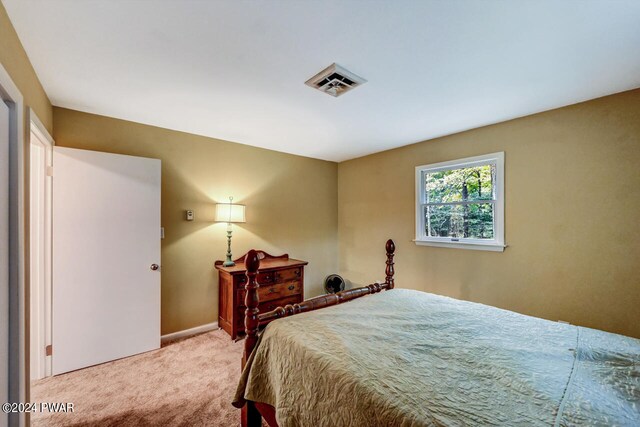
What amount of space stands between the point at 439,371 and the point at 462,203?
252 centimetres

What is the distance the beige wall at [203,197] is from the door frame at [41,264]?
394 mm

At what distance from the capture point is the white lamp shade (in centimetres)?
325

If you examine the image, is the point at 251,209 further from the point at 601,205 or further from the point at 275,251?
the point at 601,205

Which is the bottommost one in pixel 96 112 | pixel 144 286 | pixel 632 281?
pixel 144 286

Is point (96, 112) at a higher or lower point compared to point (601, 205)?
higher

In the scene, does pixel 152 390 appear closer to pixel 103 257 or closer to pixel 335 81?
pixel 103 257

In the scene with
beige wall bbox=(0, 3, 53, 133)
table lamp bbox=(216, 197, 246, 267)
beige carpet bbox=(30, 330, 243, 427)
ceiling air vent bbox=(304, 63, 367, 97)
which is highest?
ceiling air vent bbox=(304, 63, 367, 97)

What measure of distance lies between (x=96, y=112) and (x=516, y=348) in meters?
3.88

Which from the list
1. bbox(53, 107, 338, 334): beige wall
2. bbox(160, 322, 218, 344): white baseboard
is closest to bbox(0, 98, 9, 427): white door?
bbox(53, 107, 338, 334): beige wall

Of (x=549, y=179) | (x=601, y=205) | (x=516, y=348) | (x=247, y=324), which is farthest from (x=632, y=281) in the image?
(x=247, y=324)

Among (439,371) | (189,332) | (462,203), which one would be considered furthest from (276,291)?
(462,203)

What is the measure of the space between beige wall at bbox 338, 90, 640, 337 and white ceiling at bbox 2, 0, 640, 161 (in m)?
0.25

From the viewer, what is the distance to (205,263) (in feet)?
10.8

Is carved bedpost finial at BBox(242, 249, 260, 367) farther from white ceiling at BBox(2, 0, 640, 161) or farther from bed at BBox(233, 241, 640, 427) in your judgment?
white ceiling at BBox(2, 0, 640, 161)
